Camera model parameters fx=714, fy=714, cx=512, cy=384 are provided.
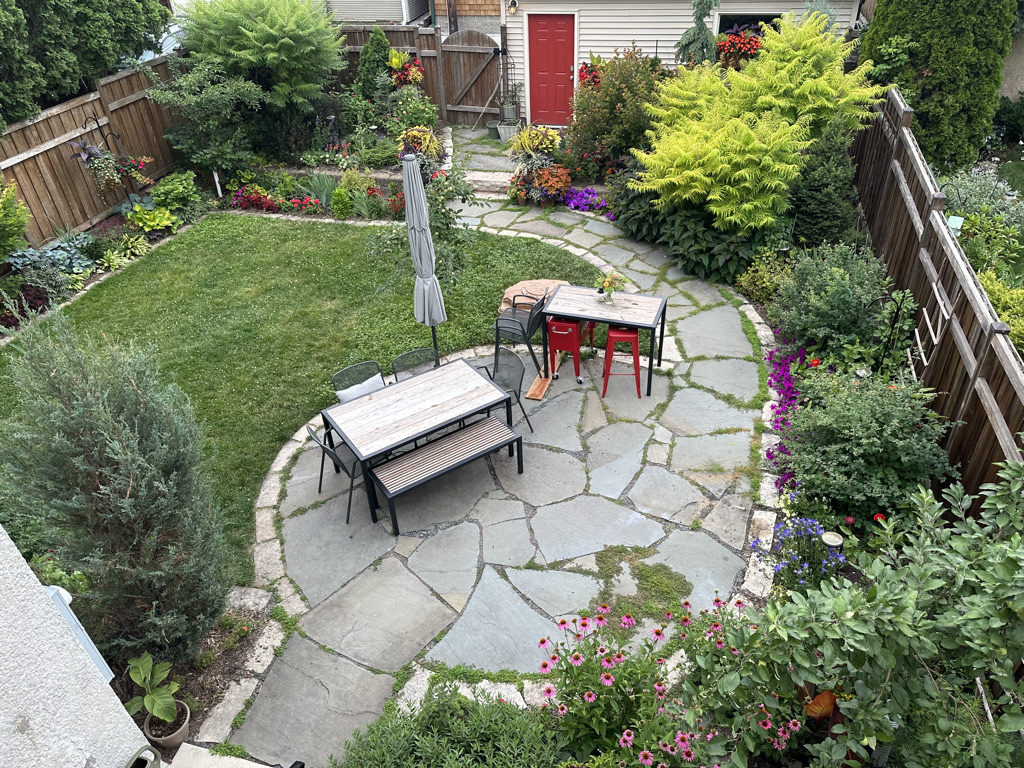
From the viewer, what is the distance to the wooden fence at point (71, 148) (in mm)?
9445

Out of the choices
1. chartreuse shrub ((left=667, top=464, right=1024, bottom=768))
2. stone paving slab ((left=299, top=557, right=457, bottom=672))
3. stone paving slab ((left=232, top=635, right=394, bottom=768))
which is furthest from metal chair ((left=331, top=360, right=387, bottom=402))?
chartreuse shrub ((left=667, top=464, right=1024, bottom=768))

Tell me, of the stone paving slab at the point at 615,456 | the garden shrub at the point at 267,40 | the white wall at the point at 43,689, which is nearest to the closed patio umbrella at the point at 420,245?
the stone paving slab at the point at 615,456

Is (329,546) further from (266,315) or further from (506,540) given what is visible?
(266,315)

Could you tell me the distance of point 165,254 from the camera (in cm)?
1019

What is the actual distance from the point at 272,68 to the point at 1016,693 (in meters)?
12.8

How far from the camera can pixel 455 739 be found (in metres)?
3.74

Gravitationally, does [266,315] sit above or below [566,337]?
below

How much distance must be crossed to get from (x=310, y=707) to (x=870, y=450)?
162 inches

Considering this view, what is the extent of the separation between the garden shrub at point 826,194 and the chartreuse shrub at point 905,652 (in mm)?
5987

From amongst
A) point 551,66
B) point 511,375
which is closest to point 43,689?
point 511,375

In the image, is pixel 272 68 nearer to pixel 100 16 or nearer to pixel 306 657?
pixel 100 16

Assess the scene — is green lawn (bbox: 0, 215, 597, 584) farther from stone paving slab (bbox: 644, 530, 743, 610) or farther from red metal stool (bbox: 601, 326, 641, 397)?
stone paving slab (bbox: 644, 530, 743, 610)

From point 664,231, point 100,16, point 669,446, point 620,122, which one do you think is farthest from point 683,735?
point 100,16

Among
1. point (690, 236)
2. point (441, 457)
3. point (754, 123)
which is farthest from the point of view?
point (754, 123)
